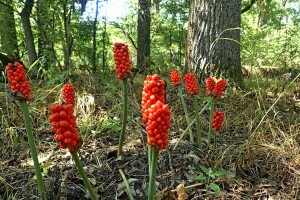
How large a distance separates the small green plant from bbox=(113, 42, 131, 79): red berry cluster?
3.13ft

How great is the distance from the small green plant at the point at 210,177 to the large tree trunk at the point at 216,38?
2302 millimetres

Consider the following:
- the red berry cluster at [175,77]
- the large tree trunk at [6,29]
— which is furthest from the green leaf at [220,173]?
the large tree trunk at [6,29]

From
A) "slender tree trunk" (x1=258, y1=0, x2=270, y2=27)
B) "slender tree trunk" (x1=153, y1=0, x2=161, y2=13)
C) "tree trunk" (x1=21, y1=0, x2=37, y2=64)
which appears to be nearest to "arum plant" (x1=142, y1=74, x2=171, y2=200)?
"slender tree trunk" (x1=258, y1=0, x2=270, y2=27)

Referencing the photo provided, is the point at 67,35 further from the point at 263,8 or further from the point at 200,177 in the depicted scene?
the point at 200,177

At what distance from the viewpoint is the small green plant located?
2.23 meters

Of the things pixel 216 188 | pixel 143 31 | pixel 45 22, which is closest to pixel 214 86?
pixel 216 188

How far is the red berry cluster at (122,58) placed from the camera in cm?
218

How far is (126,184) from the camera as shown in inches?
85.4

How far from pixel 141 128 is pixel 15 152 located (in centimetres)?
124

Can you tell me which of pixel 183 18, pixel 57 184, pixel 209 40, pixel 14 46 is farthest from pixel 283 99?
pixel 14 46

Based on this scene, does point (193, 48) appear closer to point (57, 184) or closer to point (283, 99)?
point (283, 99)

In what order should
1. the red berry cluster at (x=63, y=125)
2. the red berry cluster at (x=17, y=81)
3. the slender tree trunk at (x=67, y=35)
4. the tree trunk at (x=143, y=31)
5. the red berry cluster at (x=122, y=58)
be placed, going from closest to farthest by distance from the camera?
the red berry cluster at (x=63, y=125) → the red berry cluster at (x=17, y=81) → the red berry cluster at (x=122, y=58) → the slender tree trunk at (x=67, y=35) → the tree trunk at (x=143, y=31)

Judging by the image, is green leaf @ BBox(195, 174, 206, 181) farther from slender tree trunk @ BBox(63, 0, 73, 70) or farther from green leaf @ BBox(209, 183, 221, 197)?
slender tree trunk @ BBox(63, 0, 73, 70)

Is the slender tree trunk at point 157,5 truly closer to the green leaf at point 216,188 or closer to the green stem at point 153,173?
the green leaf at point 216,188
